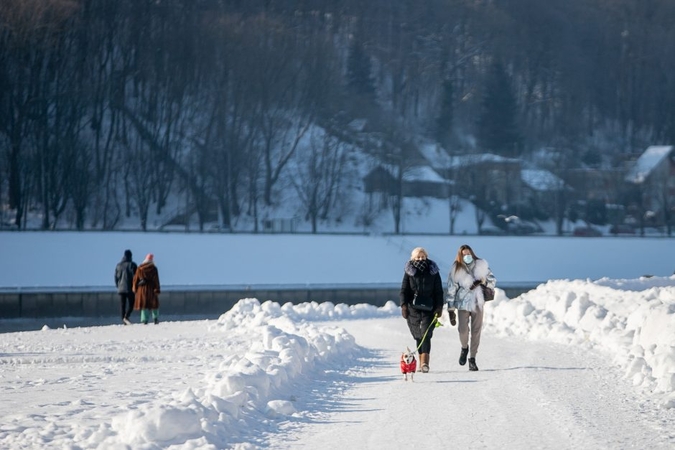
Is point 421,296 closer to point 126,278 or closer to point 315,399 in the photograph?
point 315,399

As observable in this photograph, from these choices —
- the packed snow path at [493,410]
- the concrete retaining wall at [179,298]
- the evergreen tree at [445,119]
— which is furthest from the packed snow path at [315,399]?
the evergreen tree at [445,119]

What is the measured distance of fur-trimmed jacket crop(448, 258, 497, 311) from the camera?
14406 millimetres

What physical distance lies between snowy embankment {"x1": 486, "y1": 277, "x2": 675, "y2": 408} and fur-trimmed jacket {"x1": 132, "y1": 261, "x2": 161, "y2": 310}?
23.1 ft

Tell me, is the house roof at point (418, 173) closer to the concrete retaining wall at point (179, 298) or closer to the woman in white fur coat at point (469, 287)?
the concrete retaining wall at point (179, 298)

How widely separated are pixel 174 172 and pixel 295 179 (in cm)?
818

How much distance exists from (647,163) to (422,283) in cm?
7194

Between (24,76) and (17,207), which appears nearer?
(17,207)

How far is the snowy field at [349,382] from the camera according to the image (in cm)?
962

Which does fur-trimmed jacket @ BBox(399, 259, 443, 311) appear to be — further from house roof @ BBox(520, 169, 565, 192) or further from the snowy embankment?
house roof @ BBox(520, 169, 565, 192)

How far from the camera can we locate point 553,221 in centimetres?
7388

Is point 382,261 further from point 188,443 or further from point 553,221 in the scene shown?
point 188,443

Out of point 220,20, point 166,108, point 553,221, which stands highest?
point 220,20

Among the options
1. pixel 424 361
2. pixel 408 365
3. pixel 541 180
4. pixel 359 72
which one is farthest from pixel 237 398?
pixel 359 72

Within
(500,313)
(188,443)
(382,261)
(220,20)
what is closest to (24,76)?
(220,20)
